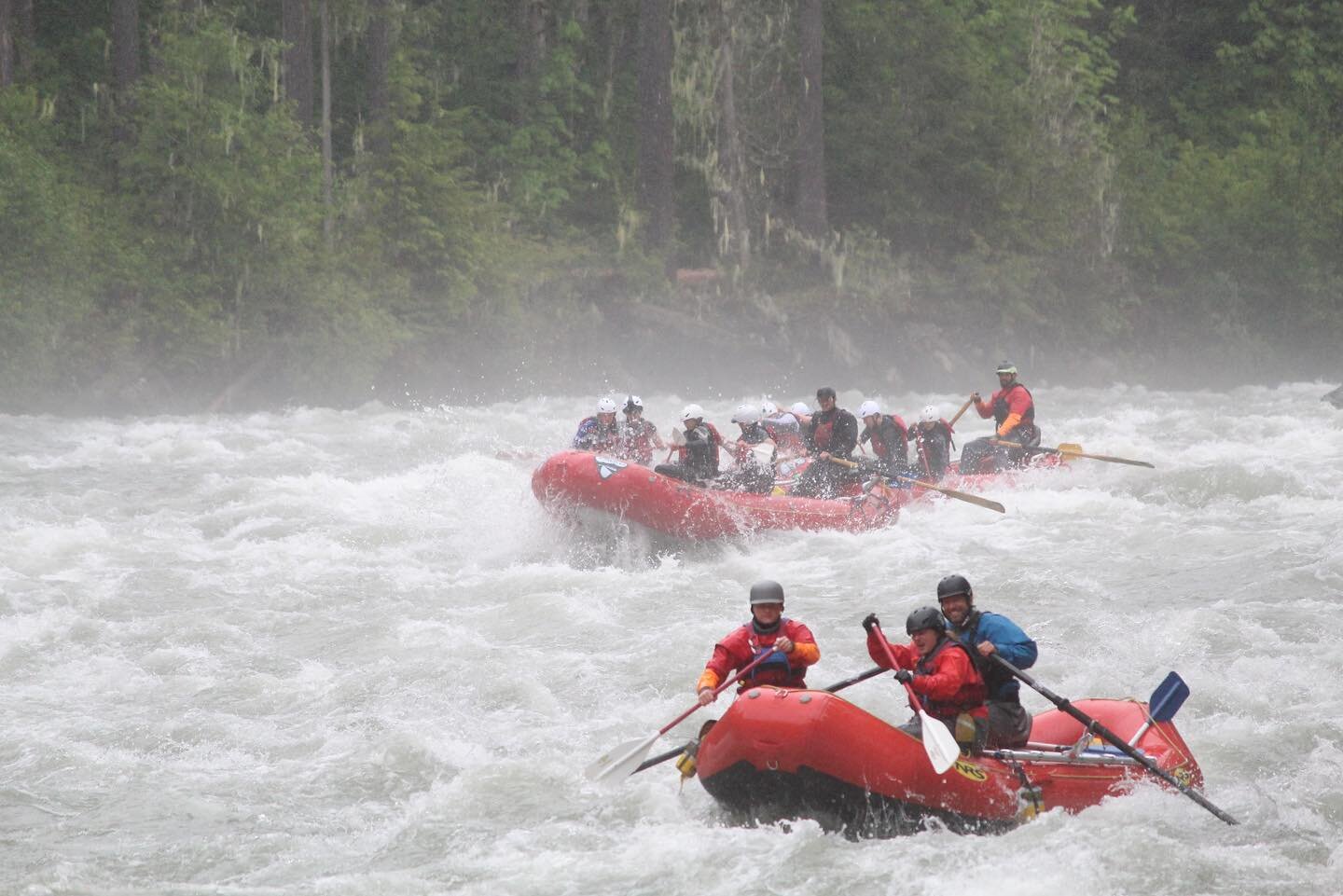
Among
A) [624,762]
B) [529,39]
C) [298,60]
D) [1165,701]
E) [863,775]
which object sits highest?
[529,39]

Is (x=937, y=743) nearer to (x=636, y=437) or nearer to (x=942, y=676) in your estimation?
(x=942, y=676)

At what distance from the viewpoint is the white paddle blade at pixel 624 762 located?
718 cm

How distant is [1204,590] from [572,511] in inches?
188

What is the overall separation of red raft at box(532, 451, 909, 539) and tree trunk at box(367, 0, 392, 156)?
46.0 ft

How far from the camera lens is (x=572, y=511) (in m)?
12.7

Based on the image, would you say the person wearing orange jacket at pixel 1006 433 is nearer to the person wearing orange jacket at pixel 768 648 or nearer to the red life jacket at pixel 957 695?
the person wearing orange jacket at pixel 768 648

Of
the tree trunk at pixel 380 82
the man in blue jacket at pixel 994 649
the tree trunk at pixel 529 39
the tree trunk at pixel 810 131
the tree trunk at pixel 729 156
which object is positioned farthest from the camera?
the tree trunk at pixel 529 39

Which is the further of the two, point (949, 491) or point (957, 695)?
point (949, 491)

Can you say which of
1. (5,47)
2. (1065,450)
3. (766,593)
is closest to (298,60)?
(5,47)

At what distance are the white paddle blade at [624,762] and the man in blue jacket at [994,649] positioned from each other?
141 cm

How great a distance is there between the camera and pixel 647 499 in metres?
12.5

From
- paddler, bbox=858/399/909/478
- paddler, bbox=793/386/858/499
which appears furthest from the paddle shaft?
paddler, bbox=858/399/909/478

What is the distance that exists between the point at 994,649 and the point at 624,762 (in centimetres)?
170

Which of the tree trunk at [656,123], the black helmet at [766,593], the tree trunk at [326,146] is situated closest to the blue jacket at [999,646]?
the black helmet at [766,593]
